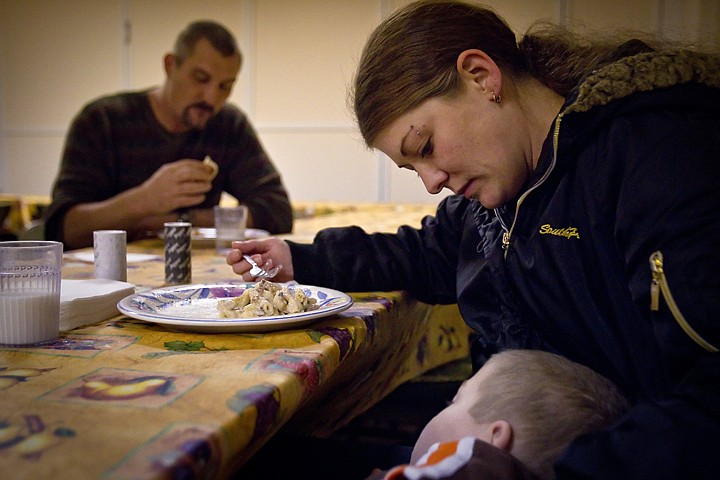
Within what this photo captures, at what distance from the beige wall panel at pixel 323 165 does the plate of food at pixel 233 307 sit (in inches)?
175

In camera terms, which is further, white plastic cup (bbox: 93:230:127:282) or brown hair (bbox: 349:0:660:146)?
white plastic cup (bbox: 93:230:127:282)

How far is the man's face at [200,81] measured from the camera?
2.95 m

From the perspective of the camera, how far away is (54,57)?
6.45 meters

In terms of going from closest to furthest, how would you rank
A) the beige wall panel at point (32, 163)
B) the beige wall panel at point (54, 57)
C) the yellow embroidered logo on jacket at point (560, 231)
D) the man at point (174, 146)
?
the yellow embroidered logo on jacket at point (560, 231) < the man at point (174, 146) < the beige wall panel at point (54, 57) < the beige wall panel at point (32, 163)

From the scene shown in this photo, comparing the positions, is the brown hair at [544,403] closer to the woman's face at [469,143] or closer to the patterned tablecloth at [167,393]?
the patterned tablecloth at [167,393]

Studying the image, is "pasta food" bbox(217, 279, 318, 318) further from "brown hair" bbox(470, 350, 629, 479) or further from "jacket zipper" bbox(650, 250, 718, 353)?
"jacket zipper" bbox(650, 250, 718, 353)

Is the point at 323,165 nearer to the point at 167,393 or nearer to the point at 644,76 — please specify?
the point at 644,76

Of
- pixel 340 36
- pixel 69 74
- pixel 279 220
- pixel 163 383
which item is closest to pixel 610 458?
pixel 163 383

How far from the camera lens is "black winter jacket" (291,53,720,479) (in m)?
0.71

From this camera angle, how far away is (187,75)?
2.96 m

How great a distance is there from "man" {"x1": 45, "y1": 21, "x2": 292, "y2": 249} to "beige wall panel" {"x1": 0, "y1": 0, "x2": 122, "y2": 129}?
12.0 ft

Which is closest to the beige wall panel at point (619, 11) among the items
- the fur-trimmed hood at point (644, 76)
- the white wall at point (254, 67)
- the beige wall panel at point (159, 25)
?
the white wall at point (254, 67)

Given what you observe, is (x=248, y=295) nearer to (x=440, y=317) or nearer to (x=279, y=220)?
(x=440, y=317)

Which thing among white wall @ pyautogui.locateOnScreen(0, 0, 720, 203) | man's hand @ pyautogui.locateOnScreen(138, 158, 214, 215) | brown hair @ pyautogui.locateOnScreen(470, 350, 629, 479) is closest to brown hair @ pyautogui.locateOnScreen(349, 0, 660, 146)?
brown hair @ pyautogui.locateOnScreen(470, 350, 629, 479)
